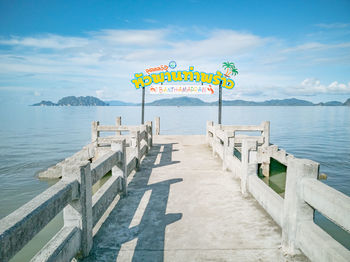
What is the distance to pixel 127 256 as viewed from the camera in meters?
3.58

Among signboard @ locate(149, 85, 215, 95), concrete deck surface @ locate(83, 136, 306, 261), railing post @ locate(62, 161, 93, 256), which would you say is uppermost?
signboard @ locate(149, 85, 215, 95)

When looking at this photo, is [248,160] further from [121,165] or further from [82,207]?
[82,207]

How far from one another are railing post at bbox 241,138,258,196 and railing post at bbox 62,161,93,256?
3.49 m

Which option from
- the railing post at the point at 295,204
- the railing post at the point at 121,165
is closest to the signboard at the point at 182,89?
the railing post at the point at 121,165

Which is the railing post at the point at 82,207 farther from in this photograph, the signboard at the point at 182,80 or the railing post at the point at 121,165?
the signboard at the point at 182,80

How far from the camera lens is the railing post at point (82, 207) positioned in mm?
3297

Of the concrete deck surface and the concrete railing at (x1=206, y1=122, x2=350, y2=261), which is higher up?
the concrete railing at (x1=206, y1=122, x2=350, y2=261)

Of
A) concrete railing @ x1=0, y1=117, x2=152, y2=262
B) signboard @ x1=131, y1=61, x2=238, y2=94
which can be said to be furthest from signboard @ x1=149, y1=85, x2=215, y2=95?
concrete railing @ x1=0, y1=117, x2=152, y2=262

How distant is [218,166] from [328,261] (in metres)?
6.29

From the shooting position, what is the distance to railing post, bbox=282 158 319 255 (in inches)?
Result: 131

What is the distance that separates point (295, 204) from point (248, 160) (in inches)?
93.9

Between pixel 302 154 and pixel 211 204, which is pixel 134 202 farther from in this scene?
pixel 302 154

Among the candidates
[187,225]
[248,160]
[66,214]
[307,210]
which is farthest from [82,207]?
[248,160]

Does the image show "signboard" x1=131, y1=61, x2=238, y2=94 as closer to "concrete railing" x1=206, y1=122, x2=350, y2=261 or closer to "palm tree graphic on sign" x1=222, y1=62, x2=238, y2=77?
A: "palm tree graphic on sign" x1=222, y1=62, x2=238, y2=77
